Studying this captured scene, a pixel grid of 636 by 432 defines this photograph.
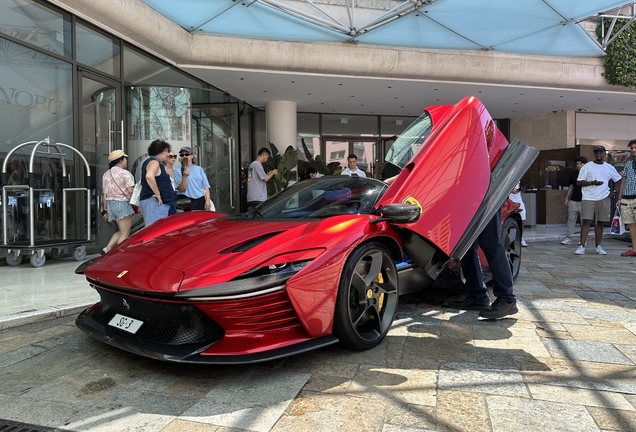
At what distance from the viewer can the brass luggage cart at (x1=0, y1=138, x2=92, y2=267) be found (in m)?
5.89

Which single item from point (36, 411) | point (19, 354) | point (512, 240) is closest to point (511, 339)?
point (512, 240)

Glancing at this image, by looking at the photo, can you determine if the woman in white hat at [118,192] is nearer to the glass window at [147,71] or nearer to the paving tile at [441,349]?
the glass window at [147,71]

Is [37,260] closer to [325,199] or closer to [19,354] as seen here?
[19,354]

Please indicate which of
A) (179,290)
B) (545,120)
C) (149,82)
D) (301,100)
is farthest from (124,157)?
(545,120)

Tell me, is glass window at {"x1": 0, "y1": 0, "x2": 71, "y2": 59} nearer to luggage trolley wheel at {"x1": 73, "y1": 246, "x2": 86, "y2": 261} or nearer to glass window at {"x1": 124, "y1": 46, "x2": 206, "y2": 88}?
glass window at {"x1": 124, "y1": 46, "x2": 206, "y2": 88}

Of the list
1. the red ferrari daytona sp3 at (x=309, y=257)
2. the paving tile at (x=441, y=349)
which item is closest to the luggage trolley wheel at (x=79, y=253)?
the red ferrari daytona sp3 at (x=309, y=257)

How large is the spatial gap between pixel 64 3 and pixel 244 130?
748 centimetres

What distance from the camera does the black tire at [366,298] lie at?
2.57 metres

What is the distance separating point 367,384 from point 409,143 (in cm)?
174

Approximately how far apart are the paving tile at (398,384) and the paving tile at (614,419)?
2.25 ft

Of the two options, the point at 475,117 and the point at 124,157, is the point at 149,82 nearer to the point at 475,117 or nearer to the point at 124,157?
the point at 124,157

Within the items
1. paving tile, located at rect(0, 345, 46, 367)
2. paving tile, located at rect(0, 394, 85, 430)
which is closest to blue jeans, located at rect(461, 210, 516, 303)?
paving tile, located at rect(0, 394, 85, 430)

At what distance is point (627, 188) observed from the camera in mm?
7109

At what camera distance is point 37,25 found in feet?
21.5
